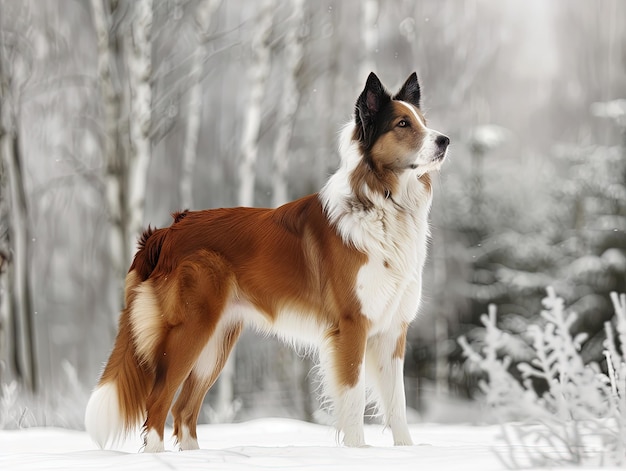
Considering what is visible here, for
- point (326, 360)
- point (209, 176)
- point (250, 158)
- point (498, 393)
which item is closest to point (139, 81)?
point (250, 158)

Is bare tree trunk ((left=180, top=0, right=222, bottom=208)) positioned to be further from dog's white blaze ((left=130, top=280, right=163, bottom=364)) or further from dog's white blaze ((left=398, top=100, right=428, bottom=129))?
dog's white blaze ((left=398, top=100, right=428, bottom=129))

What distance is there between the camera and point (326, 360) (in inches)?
172

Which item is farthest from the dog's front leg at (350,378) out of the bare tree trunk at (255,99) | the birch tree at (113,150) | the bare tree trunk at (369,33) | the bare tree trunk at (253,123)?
the bare tree trunk at (369,33)

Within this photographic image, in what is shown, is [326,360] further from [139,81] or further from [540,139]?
[540,139]

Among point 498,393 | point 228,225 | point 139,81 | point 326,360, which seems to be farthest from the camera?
point 139,81

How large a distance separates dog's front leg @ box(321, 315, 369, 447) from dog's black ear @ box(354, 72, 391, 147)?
3.51 feet

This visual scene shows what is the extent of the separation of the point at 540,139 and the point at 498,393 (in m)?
14.4

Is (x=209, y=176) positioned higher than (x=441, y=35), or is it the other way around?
(x=441, y=35)

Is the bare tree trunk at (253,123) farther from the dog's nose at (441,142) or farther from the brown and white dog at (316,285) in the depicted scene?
the dog's nose at (441,142)

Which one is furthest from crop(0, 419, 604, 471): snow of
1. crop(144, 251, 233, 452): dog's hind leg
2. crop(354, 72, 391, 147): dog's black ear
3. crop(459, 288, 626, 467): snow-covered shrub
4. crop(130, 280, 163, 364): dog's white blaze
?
crop(354, 72, 391, 147): dog's black ear

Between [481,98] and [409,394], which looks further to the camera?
[481,98]

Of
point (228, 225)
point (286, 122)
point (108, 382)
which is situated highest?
point (286, 122)

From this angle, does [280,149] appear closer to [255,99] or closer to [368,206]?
[255,99]

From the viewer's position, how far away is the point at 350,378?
4273 mm
